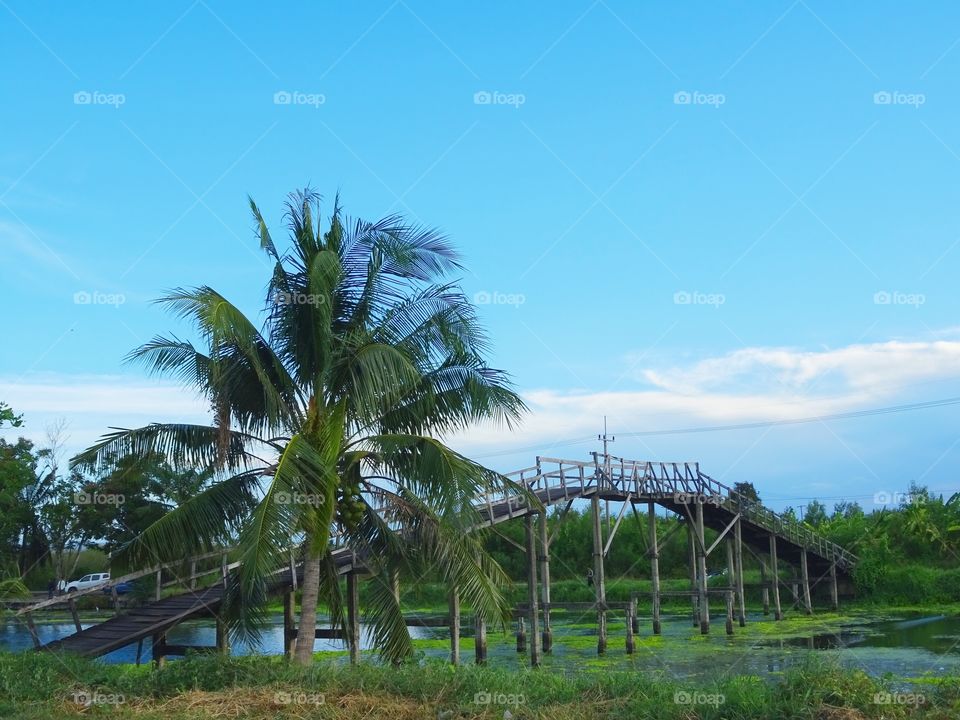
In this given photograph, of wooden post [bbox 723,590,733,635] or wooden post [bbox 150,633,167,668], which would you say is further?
wooden post [bbox 723,590,733,635]

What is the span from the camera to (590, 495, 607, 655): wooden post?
25719 millimetres

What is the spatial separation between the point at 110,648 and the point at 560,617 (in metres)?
25.1

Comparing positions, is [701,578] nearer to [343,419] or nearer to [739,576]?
[739,576]

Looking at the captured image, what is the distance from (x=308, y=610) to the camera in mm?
14477

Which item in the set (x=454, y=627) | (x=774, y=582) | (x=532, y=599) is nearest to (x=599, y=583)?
(x=532, y=599)

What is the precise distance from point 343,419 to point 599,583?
1525 centimetres

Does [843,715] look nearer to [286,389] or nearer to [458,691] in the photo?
[458,691]

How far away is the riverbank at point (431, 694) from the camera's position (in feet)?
28.5

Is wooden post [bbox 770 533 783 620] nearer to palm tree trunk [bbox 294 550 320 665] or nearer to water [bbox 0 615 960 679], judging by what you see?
water [bbox 0 615 960 679]

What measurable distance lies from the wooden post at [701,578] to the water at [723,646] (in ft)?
1.34

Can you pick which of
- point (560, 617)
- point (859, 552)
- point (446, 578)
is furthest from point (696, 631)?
point (446, 578)

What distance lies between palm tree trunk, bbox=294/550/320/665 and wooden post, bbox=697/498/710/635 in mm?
18291

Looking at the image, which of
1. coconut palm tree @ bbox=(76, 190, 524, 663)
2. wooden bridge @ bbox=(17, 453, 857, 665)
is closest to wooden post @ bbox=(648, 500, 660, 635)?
wooden bridge @ bbox=(17, 453, 857, 665)

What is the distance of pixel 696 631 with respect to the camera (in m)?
30.9
